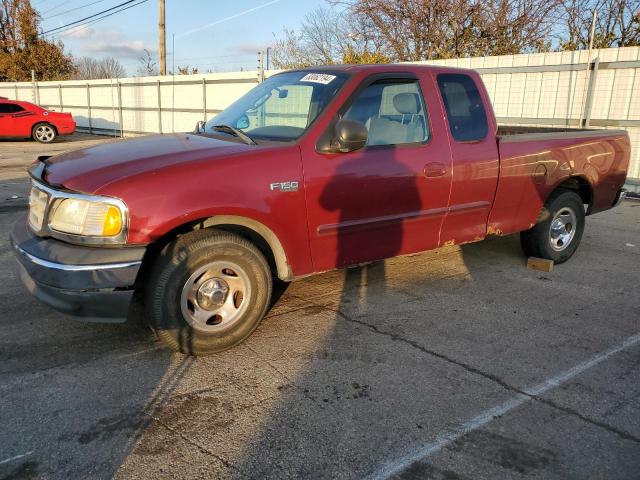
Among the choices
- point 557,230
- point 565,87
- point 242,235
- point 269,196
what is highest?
point 565,87

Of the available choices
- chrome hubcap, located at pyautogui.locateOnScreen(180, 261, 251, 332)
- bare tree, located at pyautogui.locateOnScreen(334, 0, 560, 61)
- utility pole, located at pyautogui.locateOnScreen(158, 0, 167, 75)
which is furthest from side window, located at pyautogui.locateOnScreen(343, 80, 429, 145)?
utility pole, located at pyautogui.locateOnScreen(158, 0, 167, 75)

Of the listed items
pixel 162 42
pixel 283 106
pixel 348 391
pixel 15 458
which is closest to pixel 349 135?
pixel 283 106

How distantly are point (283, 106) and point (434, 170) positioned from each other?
1357 mm

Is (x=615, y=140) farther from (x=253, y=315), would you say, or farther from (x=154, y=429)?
(x=154, y=429)

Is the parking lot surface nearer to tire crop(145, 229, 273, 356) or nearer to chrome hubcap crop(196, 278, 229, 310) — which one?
tire crop(145, 229, 273, 356)

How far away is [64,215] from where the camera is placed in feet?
10.6

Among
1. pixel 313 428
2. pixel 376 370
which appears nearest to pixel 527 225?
pixel 376 370

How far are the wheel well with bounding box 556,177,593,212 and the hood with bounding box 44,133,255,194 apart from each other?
12.1ft

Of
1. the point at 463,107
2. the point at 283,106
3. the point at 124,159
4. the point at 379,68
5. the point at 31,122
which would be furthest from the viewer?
the point at 31,122

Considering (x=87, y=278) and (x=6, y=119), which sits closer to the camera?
(x=87, y=278)

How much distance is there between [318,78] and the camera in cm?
423

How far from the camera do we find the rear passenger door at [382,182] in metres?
3.83

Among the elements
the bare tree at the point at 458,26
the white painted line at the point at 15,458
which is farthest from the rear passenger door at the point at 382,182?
the bare tree at the point at 458,26

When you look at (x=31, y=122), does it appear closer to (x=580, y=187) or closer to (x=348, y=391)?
(x=580, y=187)
